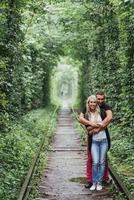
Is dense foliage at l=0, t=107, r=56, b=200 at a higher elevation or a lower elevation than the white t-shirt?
lower

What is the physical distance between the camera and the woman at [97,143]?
9766 millimetres

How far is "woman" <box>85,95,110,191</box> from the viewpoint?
9.77 metres

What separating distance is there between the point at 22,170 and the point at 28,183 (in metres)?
1.83

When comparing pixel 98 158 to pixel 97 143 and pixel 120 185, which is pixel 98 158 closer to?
pixel 97 143

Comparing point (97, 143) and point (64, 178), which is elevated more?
point (97, 143)

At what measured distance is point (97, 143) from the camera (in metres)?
9.93

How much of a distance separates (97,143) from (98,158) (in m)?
0.33

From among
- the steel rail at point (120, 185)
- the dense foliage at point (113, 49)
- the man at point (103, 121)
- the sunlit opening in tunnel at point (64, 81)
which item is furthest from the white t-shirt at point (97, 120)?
the sunlit opening in tunnel at point (64, 81)

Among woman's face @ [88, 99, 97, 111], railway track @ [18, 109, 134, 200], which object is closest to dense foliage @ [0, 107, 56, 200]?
railway track @ [18, 109, 134, 200]

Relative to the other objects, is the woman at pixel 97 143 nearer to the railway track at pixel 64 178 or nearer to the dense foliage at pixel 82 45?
Answer: the railway track at pixel 64 178

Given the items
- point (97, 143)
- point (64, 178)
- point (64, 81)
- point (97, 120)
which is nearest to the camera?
point (97, 120)

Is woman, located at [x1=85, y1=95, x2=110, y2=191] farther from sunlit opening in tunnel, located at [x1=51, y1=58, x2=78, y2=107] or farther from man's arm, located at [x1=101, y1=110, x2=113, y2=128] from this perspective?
sunlit opening in tunnel, located at [x1=51, y1=58, x2=78, y2=107]

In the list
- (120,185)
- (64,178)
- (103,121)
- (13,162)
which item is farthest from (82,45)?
(120,185)

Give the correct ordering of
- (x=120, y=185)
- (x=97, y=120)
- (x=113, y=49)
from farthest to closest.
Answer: (x=113, y=49), (x=97, y=120), (x=120, y=185)
